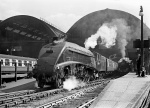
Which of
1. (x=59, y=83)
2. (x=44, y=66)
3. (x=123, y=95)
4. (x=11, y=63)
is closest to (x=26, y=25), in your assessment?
(x=11, y=63)

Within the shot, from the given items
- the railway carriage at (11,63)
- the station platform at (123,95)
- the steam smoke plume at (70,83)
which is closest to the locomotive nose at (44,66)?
the steam smoke plume at (70,83)

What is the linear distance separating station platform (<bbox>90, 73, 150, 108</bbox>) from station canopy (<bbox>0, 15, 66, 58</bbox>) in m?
34.3

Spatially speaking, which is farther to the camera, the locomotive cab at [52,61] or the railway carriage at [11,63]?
the railway carriage at [11,63]

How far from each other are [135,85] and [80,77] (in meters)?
7.91

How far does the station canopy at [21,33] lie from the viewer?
145 ft

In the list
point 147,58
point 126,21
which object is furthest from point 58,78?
point 126,21

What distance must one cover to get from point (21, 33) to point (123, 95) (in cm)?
4047

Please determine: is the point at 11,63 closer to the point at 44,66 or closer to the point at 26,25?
the point at 44,66

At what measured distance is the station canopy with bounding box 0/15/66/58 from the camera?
4431 centimetres

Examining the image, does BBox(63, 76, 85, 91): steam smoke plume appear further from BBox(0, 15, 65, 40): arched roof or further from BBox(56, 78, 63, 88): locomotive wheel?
BBox(0, 15, 65, 40): arched roof

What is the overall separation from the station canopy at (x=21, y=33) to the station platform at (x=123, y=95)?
34.3 metres

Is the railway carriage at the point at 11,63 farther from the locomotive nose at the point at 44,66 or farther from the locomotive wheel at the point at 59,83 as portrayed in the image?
the locomotive wheel at the point at 59,83

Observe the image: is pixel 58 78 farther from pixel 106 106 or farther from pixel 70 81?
pixel 106 106

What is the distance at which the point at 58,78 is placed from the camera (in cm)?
1503
